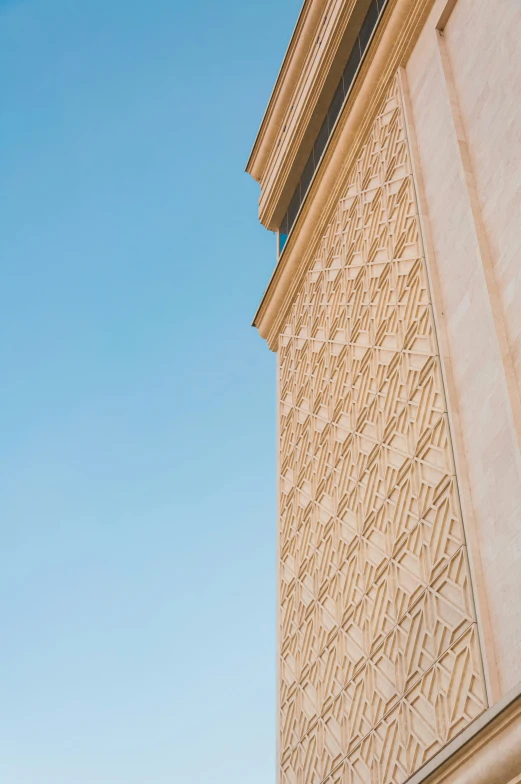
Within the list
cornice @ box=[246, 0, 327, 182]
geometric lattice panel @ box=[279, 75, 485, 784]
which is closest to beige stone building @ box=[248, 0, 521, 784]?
geometric lattice panel @ box=[279, 75, 485, 784]

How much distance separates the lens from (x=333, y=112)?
12.4 meters

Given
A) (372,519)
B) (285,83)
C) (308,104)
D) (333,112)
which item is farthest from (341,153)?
(372,519)

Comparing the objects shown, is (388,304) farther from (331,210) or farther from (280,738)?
(280,738)

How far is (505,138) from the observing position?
24.7 feet

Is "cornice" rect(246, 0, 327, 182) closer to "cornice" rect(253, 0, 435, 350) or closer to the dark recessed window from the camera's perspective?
the dark recessed window

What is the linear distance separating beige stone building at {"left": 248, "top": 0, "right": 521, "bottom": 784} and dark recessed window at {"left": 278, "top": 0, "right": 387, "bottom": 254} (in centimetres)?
8

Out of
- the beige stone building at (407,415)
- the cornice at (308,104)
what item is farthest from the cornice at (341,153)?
the cornice at (308,104)

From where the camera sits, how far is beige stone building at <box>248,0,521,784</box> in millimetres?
6289

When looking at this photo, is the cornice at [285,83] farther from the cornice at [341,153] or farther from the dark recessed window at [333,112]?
the cornice at [341,153]

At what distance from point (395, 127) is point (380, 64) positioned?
110cm

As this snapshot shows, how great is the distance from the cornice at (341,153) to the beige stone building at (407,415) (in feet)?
0.09

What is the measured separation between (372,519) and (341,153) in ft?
17.2

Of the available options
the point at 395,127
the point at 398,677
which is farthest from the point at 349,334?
the point at 398,677

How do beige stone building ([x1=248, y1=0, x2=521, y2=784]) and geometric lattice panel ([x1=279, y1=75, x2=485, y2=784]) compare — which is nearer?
beige stone building ([x1=248, y1=0, x2=521, y2=784])
